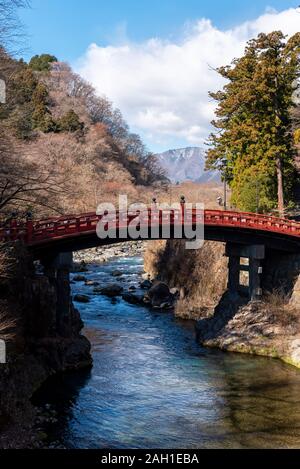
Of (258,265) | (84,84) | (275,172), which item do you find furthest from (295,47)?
(84,84)

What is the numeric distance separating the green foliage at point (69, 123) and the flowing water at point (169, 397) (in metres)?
52.1

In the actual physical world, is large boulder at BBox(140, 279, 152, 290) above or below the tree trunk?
below

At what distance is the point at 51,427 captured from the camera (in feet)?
62.0

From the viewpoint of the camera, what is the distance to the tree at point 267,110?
3916 cm

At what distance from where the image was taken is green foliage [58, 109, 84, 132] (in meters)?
78.8

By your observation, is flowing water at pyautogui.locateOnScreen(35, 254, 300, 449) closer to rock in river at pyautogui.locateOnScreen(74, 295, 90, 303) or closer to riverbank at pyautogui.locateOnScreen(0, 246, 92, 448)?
riverbank at pyautogui.locateOnScreen(0, 246, 92, 448)

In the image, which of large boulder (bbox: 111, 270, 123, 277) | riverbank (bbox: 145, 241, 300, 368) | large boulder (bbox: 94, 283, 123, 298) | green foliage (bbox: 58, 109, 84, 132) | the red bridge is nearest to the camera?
the red bridge

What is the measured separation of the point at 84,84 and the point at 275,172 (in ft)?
223

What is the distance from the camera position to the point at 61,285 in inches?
1118

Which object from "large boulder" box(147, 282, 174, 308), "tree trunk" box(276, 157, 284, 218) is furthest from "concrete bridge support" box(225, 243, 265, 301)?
"large boulder" box(147, 282, 174, 308)

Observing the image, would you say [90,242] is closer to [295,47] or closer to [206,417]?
[206,417]

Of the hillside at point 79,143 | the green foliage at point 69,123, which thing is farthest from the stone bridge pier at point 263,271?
the green foliage at point 69,123

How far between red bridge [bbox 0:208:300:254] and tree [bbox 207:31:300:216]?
27.7 ft

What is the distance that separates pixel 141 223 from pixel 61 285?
19.4 feet
